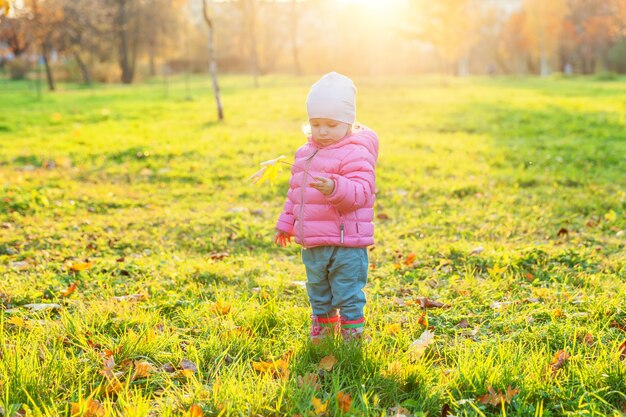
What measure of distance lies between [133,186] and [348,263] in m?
5.97

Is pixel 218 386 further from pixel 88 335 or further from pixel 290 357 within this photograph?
pixel 88 335

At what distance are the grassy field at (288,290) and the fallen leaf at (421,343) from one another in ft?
0.05

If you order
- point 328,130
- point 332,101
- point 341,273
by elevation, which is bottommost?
point 341,273

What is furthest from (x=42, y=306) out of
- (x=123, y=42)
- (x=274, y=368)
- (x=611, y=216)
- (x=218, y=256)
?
(x=123, y=42)

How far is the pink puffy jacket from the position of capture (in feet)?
10.9

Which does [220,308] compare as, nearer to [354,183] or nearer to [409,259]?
[354,183]

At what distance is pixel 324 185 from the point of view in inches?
122

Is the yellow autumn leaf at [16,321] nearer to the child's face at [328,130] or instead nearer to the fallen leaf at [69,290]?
the fallen leaf at [69,290]

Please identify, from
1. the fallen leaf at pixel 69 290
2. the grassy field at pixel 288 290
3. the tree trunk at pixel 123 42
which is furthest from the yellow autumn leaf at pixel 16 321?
the tree trunk at pixel 123 42

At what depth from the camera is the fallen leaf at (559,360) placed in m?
3.06

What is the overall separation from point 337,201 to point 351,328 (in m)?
0.79

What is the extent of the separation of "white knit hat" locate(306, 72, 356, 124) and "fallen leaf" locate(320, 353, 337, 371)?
1.29m

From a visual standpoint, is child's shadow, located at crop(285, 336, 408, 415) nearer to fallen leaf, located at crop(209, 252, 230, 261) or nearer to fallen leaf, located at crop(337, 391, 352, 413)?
fallen leaf, located at crop(337, 391, 352, 413)

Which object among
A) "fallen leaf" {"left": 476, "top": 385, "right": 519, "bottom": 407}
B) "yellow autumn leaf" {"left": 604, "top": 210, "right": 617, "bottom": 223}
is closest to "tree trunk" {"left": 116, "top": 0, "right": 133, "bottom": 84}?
"yellow autumn leaf" {"left": 604, "top": 210, "right": 617, "bottom": 223}
